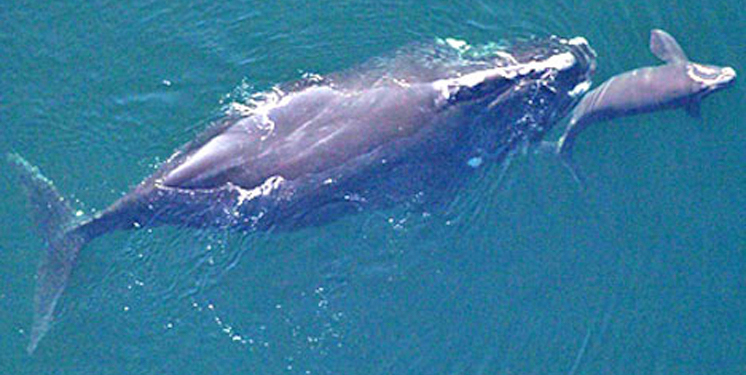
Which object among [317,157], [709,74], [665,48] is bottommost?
[709,74]

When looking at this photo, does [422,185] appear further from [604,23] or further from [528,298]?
[604,23]

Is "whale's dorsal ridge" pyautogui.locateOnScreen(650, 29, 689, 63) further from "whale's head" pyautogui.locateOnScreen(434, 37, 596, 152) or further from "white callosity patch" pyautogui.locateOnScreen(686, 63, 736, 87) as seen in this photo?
"whale's head" pyautogui.locateOnScreen(434, 37, 596, 152)

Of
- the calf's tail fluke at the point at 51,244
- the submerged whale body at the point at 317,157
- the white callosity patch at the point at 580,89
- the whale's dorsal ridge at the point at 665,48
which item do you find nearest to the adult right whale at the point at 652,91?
the whale's dorsal ridge at the point at 665,48

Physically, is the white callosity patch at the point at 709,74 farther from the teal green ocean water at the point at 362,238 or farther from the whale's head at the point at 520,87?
the whale's head at the point at 520,87

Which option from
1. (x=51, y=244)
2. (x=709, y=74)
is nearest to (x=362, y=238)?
(x=51, y=244)

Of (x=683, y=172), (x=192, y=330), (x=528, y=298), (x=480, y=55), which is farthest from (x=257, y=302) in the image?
(x=683, y=172)

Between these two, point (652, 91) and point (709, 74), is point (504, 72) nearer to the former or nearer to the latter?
point (652, 91)

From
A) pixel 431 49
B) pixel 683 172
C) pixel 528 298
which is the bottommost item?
pixel 528 298
